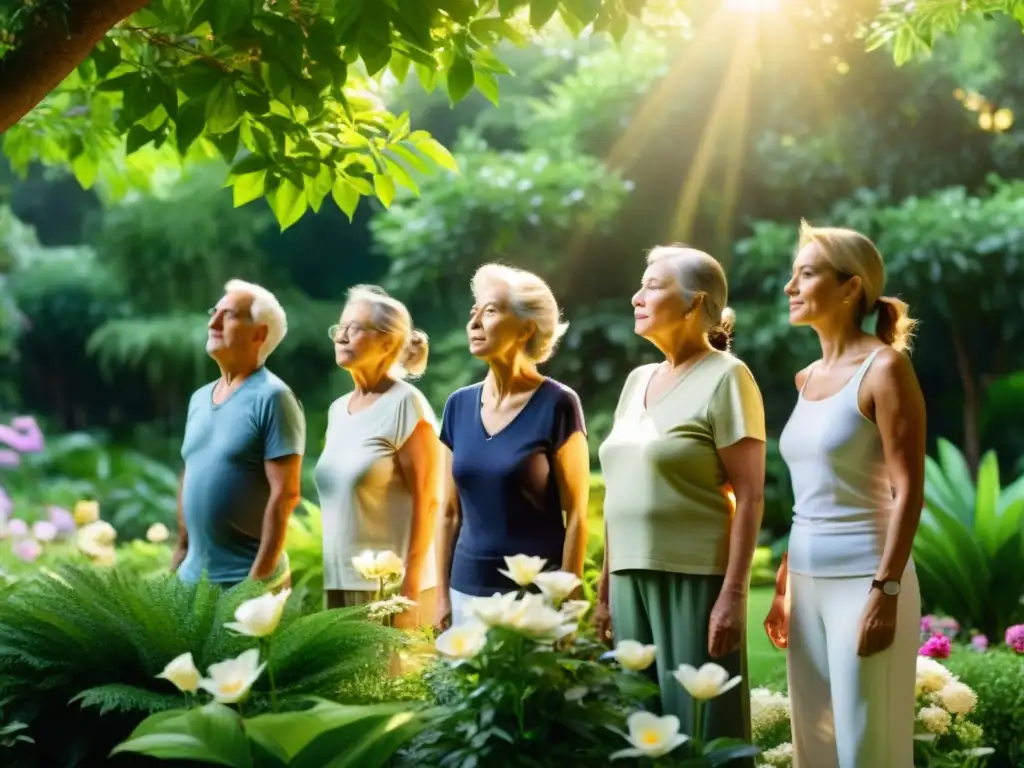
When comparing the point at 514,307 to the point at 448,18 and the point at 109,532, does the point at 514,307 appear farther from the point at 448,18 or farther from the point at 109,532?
the point at 109,532

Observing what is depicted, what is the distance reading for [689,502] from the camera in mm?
3092

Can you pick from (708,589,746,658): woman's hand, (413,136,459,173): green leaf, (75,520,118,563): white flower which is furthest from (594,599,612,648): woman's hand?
(75,520,118,563): white flower

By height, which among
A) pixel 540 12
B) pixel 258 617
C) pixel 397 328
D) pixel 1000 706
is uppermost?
pixel 540 12

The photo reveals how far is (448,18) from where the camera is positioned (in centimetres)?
310

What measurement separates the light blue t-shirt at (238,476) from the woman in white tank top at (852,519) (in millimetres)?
1574

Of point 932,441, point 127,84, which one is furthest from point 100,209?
point 127,84

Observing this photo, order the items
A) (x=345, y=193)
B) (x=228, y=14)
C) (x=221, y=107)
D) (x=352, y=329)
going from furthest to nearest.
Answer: (x=352, y=329) → (x=345, y=193) → (x=221, y=107) → (x=228, y=14)

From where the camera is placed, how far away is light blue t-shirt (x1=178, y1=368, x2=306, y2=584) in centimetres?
382

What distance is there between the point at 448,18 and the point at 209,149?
1356 mm

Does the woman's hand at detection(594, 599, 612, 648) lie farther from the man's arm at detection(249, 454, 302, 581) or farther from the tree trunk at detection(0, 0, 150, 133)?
the tree trunk at detection(0, 0, 150, 133)

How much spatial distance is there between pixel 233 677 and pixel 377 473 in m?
1.60

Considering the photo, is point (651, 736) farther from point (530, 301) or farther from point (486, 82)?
point (486, 82)

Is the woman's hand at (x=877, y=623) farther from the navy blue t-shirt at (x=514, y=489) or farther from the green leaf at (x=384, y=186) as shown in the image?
the green leaf at (x=384, y=186)

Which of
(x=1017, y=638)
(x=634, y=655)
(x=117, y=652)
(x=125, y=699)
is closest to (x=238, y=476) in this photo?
(x=117, y=652)
